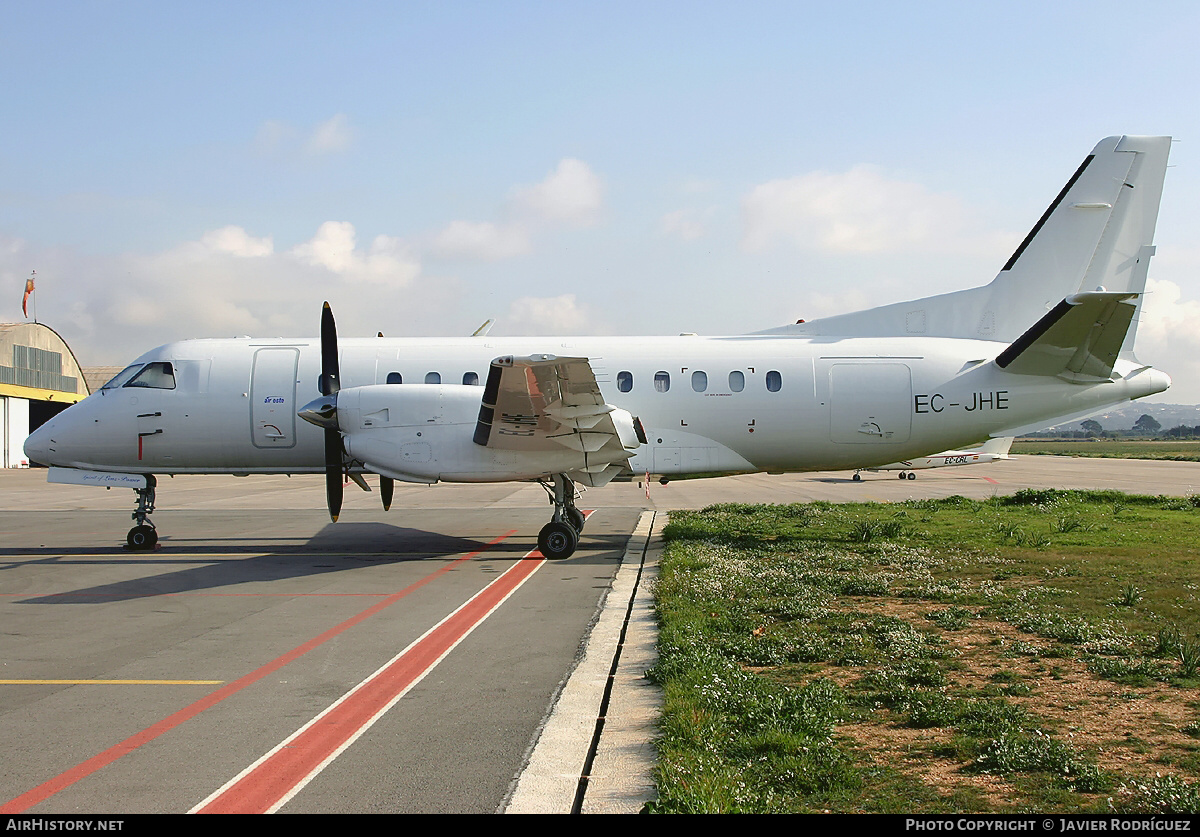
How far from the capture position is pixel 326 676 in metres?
7.04

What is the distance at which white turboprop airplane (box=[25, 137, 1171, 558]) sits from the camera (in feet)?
50.0

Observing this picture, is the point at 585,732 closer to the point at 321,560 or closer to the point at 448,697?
the point at 448,697

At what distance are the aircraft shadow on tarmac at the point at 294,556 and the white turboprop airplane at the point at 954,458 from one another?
Answer: 22.8ft

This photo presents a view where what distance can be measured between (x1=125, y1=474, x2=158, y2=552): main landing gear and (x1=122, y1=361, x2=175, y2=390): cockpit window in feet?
5.51

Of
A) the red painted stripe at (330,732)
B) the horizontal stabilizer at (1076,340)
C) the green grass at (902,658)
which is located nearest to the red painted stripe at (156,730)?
the red painted stripe at (330,732)

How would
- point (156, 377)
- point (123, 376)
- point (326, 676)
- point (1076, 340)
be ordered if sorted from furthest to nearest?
1. point (123, 376)
2. point (156, 377)
3. point (1076, 340)
4. point (326, 676)

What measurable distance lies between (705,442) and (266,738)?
35.6 ft

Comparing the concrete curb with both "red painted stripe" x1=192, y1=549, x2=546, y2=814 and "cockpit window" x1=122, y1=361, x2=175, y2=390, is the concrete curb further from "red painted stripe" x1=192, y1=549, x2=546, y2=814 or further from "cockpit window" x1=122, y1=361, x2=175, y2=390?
"cockpit window" x1=122, y1=361, x2=175, y2=390

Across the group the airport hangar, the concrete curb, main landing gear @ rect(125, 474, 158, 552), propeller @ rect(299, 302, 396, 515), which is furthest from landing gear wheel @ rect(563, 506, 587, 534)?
the airport hangar

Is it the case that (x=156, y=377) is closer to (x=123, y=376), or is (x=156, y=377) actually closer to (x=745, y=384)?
(x=123, y=376)

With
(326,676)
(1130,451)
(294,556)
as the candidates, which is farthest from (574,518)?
(1130,451)

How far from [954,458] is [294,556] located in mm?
32759

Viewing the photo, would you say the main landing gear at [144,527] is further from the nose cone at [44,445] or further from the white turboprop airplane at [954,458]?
the white turboprop airplane at [954,458]

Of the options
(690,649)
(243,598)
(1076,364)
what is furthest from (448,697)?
(1076,364)
